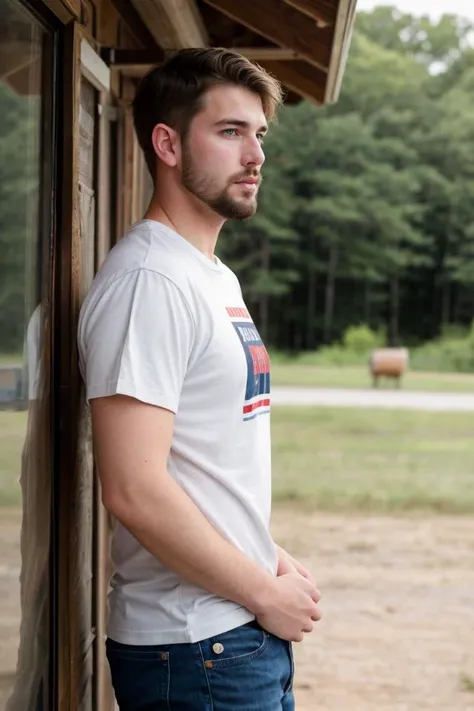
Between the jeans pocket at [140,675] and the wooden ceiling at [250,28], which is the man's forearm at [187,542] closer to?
the jeans pocket at [140,675]

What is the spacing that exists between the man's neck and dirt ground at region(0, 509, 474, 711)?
22.5 inches

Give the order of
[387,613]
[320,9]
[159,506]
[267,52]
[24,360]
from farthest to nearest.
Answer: [387,613] < [267,52] < [320,9] < [24,360] < [159,506]

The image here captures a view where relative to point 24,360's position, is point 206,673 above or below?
below

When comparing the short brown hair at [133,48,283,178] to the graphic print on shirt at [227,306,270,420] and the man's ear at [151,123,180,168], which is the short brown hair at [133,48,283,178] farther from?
the graphic print on shirt at [227,306,270,420]

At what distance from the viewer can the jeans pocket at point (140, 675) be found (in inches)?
59.4

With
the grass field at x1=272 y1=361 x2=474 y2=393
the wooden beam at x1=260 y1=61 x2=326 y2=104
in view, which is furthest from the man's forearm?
the grass field at x1=272 y1=361 x2=474 y2=393

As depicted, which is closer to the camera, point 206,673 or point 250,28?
point 206,673

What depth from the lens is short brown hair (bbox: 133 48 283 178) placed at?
1.64 m

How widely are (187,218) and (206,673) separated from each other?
71cm

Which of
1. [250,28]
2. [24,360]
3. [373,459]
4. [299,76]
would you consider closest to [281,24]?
[250,28]

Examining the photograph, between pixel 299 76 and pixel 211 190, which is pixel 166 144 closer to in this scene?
pixel 211 190

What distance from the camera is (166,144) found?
1646 millimetres

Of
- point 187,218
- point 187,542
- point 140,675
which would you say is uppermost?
point 187,218

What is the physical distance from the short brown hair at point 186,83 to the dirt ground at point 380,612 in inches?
28.4
